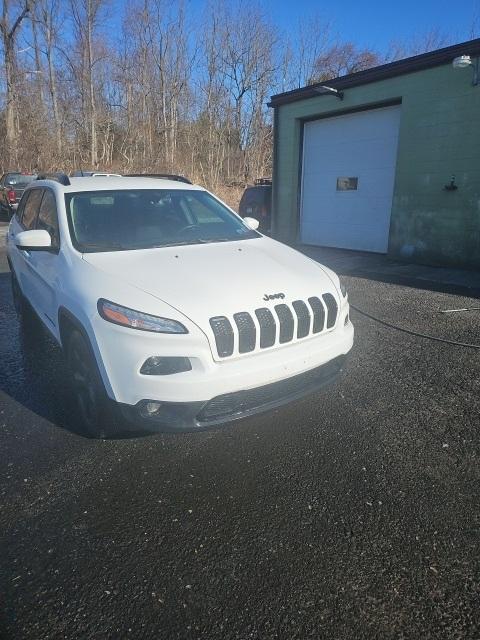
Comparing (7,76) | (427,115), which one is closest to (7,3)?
(7,76)

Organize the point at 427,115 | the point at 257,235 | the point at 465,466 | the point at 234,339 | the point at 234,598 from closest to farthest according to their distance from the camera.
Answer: the point at 234,598 < the point at 234,339 < the point at 465,466 < the point at 257,235 < the point at 427,115

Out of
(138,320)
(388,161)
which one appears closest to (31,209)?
(138,320)

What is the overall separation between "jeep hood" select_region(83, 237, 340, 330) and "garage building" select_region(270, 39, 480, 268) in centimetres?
699

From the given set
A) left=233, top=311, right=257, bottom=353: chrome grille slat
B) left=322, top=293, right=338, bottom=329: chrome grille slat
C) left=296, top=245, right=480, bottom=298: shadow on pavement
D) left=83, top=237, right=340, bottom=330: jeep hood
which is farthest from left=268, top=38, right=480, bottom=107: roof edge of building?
left=233, top=311, right=257, bottom=353: chrome grille slat

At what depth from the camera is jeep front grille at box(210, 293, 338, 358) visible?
2.54 metres

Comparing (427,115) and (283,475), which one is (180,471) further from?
(427,115)

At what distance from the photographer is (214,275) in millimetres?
2922

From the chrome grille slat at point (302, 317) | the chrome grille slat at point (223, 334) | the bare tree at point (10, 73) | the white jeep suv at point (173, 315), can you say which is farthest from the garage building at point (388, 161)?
the bare tree at point (10, 73)

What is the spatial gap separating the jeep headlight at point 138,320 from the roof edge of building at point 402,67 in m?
8.86

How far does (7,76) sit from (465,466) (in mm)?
34027

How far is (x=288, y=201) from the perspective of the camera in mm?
12430

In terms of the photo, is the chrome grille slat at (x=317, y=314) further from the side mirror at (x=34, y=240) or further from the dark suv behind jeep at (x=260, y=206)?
the dark suv behind jeep at (x=260, y=206)

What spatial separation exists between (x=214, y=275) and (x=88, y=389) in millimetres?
1120

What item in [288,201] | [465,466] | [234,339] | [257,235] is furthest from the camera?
[288,201]
